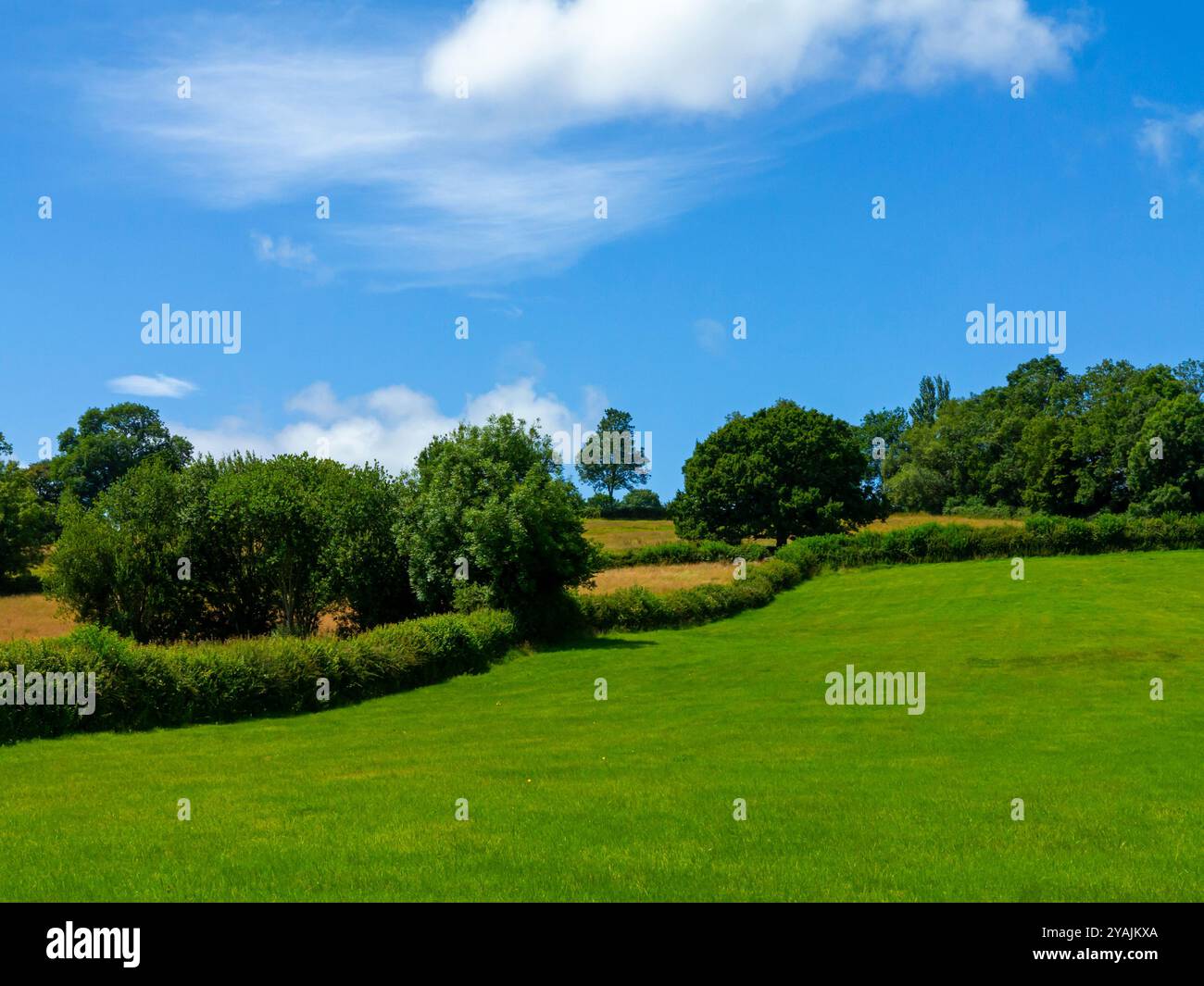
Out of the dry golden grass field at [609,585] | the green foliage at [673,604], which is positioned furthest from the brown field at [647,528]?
the green foliage at [673,604]

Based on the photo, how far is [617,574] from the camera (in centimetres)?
7806

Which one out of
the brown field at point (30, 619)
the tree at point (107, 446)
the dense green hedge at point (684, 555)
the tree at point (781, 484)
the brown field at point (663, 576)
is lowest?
the brown field at point (30, 619)

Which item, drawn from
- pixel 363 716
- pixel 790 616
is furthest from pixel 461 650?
pixel 790 616

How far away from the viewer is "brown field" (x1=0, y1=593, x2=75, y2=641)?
184ft

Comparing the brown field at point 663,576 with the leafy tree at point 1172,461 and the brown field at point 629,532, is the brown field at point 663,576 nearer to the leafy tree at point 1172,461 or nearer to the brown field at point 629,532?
the brown field at point 629,532

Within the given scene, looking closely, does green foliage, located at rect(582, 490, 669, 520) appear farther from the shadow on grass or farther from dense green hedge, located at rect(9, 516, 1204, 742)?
the shadow on grass

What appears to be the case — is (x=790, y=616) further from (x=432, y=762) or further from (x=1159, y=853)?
(x=1159, y=853)

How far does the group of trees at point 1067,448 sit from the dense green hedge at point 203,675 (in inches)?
2812

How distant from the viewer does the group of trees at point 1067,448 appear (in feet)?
321

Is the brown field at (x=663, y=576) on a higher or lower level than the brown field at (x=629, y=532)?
lower

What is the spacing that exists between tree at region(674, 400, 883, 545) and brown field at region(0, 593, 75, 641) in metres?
55.1

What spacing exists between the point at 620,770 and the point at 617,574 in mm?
58578

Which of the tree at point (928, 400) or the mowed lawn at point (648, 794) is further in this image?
the tree at point (928, 400)
